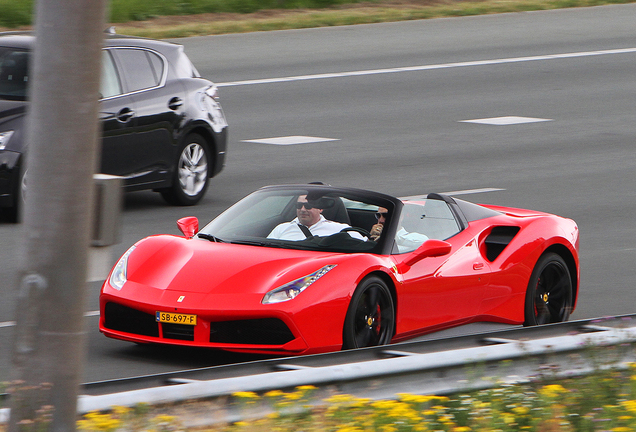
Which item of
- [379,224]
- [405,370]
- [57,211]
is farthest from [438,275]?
[57,211]

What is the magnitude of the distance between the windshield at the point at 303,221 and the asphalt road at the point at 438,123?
0.98 m

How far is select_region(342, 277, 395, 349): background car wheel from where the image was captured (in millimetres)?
8156

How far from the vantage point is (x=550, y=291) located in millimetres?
9859

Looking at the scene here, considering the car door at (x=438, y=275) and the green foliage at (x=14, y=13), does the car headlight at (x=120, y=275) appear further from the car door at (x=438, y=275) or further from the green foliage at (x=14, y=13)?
the green foliage at (x=14, y=13)

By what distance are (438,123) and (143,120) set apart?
6887 mm

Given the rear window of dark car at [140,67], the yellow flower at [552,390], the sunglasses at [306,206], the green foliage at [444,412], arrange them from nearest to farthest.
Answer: the green foliage at [444,412], the yellow flower at [552,390], the sunglasses at [306,206], the rear window of dark car at [140,67]

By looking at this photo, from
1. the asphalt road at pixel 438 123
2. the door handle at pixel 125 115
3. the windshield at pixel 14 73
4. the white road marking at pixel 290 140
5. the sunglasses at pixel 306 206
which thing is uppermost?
the windshield at pixel 14 73

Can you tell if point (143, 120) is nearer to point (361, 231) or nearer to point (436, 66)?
point (361, 231)

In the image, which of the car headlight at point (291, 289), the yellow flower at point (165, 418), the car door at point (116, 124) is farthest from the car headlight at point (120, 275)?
the car door at point (116, 124)

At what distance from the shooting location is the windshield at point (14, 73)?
1257 cm

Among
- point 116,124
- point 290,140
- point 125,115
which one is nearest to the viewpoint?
point 116,124

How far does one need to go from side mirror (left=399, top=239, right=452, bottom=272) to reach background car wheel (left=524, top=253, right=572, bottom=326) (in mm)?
1161

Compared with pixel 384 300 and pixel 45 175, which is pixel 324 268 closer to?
pixel 384 300

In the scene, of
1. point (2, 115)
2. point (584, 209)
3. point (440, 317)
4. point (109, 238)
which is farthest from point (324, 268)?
point (584, 209)
